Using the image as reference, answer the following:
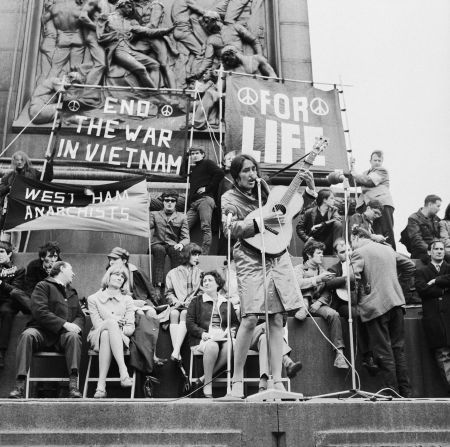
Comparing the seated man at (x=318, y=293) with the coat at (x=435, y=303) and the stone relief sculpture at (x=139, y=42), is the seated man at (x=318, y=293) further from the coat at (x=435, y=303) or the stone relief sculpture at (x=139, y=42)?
the stone relief sculpture at (x=139, y=42)

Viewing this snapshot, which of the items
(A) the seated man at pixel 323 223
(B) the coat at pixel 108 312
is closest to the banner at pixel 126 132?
(A) the seated man at pixel 323 223

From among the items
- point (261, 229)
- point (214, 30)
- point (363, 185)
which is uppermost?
point (214, 30)

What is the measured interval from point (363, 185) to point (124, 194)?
4.46 meters

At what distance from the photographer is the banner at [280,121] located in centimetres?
1463

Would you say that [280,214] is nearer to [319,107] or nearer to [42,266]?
[42,266]

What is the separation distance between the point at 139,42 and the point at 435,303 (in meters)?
10.5

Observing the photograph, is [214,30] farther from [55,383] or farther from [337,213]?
[55,383]

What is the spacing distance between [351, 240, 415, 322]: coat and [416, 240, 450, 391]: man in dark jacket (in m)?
0.26

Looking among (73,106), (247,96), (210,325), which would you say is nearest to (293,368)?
(210,325)

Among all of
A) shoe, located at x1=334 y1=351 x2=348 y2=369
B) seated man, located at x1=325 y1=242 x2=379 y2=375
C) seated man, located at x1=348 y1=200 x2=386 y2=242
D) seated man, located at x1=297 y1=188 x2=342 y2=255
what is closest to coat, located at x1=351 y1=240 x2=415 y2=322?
seated man, located at x1=325 y1=242 x2=379 y2=375

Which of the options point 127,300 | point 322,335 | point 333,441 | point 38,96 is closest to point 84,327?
point 127,300

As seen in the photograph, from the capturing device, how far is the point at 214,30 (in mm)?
17438

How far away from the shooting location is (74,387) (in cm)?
815

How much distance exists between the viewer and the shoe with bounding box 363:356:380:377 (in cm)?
894
